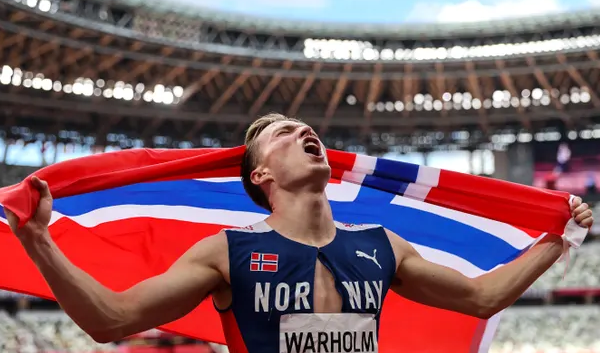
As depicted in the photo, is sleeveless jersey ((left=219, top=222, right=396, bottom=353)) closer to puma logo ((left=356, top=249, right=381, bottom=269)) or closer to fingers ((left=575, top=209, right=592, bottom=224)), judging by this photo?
puma logo ((left=356, top=249, right=381, bottom=269))

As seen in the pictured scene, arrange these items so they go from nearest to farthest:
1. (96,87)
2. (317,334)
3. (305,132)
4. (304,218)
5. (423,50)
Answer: (317,334) → (304,218) → (305,132) → (96,87) → (423,50)

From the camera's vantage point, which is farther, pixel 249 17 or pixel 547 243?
pixel 249 17

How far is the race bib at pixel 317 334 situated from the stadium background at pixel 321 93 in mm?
18725

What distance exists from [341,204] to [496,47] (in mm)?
26664

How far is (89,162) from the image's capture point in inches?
119

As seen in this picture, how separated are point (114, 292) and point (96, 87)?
2745 centimetres

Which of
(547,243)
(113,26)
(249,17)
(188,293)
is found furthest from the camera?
(249,17)

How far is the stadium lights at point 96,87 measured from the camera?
26375 mm

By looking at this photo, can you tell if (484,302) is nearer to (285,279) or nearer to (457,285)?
(457,285)

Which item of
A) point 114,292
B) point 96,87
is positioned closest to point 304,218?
point 114,292

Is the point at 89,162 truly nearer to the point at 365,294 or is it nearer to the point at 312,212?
the point at 312,212

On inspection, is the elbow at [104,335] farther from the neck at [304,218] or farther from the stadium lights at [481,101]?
the stadium lights at [481,101]

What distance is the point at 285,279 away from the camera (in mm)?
2631

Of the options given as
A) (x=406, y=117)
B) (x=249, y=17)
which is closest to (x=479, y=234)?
(x=249, y=17)
